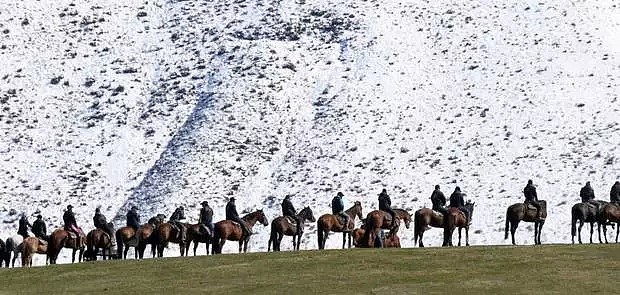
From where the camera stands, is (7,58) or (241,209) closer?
(241,209)

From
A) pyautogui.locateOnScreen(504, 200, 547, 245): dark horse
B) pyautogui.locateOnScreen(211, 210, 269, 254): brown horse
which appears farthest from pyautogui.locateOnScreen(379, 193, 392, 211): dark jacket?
pyautogui.locateOnScreen(211, 210, 269, 254): brown horse

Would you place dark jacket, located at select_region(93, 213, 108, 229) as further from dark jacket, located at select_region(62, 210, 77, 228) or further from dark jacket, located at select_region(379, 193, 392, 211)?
dark jacket, located at select_region(379, 193, 392, 211)

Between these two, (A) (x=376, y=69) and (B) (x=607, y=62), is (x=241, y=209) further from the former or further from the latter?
(B) (x=607, y=62)

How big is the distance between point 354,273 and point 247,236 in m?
10.7

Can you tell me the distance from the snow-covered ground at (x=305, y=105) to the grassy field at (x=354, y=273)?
47.6 ft

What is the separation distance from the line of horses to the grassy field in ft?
11.7

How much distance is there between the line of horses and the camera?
46.9 metres

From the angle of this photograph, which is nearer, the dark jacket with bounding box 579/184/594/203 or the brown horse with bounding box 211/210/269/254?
the brown horse with bounding box 211/210/269/254

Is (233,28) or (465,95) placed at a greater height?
(233,28)

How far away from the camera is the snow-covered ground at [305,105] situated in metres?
63.9

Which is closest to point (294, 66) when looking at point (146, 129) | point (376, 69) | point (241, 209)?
point (376, 69)

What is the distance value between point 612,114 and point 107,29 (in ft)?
102

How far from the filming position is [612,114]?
224 ft

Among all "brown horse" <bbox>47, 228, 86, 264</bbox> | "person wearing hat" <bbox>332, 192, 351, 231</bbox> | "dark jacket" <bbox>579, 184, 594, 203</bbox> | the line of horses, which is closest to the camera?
"brown horse" <bbox>47, 228, 86, 264</bbox>
